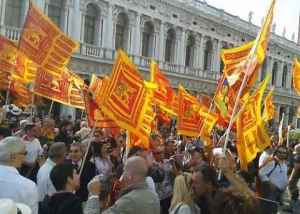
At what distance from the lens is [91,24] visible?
94.7 feet

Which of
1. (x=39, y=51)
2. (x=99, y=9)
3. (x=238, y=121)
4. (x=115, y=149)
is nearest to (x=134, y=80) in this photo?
(x=115, y=149)

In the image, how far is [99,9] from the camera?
94.2ft

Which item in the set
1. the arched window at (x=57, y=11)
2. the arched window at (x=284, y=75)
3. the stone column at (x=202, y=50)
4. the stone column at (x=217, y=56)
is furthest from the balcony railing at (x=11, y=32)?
the arched window at (x=284, y=75)

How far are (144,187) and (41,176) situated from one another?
1.78 metres

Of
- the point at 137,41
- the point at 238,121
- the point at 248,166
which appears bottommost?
the point at 248,166

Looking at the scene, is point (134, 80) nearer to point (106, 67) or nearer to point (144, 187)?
point (144, 187)

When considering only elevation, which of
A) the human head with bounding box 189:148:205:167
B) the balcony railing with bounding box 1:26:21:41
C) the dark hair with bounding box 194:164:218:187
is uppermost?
the balcony railing with bounding box 1:26:21:41

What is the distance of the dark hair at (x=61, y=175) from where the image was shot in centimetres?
428

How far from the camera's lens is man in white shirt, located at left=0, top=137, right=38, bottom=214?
4.05 meters

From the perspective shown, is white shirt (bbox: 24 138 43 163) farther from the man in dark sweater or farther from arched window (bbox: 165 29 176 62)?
arched window (bbox: 165 29 176 62)

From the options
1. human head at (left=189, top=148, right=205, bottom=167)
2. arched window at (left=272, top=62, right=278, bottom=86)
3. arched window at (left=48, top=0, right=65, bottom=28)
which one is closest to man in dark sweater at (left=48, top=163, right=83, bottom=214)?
human head at (left=189, top=148, right=205, bottom=167)

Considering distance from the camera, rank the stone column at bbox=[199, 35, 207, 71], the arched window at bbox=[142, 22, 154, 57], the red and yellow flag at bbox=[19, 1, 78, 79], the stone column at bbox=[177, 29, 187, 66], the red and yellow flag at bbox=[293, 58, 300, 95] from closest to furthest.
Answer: the red and yellow flag at bbox=[19, 1, 78, 79] < the red and yellow flag at bbox=[293, 58, 300, 95] < the arched window at bbox=[142, 22, 154, 57] < the stone column at bbox=[177, 29, 187, 66] < the stone column at bbox=[199, 35, 207, 71]

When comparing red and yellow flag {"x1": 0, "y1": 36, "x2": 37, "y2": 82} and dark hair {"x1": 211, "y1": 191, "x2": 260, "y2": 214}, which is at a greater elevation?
red and yellow flag {"x1": 0, "y1": 36, "x2": 37, "y2": 82}

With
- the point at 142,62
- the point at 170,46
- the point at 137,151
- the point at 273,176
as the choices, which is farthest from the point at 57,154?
the point at 170,46
